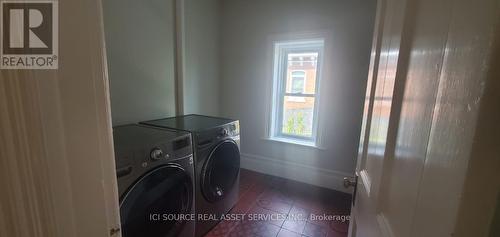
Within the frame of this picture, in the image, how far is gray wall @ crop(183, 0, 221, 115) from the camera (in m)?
2.18

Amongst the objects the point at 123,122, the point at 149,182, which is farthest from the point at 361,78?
the point at 123,122

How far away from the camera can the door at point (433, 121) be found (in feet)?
0.77

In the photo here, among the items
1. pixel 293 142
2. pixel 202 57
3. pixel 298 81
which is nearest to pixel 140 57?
pixel 202 57

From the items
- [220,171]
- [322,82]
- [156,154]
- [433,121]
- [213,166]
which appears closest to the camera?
[433,121]

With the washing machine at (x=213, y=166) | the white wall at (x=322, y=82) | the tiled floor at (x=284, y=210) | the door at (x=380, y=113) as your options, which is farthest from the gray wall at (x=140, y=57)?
the door at (x=380, y=113)

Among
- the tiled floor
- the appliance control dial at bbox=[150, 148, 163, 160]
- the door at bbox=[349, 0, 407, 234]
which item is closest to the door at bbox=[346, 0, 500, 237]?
the door at bbox=[349, 0, 407, 234]

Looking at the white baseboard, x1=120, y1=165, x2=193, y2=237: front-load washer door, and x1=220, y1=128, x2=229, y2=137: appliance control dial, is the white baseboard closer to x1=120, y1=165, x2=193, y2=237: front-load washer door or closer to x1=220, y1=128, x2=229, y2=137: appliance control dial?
x1=220, y1=128, x2=229, y2=137: appliance control dial

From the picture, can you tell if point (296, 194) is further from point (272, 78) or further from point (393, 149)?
point (393, 149)

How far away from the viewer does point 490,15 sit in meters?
0.22

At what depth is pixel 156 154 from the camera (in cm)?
111

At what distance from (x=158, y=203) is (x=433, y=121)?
1.29m

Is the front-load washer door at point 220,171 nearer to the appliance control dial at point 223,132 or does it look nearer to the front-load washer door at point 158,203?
the appliance control dial at point 223,132

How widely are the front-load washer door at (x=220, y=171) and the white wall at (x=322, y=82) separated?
3.10 feet

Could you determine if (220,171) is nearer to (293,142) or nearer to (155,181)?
(155,181)
